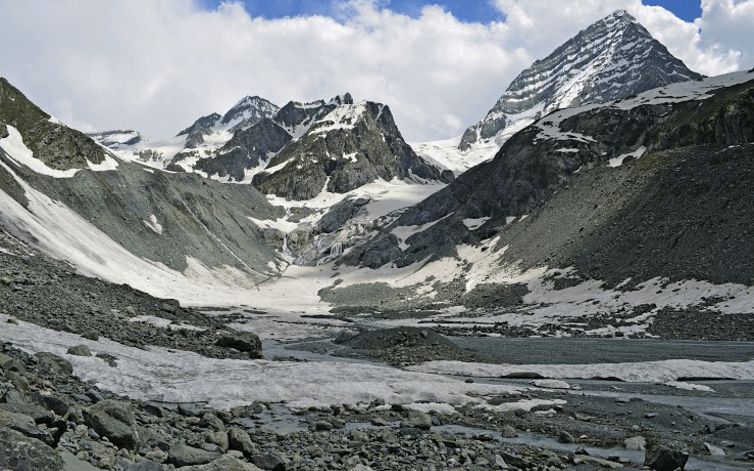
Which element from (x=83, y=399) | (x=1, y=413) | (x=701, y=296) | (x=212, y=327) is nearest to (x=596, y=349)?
(x=701, y=296)

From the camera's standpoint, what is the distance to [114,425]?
11.9m

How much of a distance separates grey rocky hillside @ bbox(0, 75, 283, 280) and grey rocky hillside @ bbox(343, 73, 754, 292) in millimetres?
42024

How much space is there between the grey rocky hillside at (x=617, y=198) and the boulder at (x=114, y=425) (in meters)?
66.5

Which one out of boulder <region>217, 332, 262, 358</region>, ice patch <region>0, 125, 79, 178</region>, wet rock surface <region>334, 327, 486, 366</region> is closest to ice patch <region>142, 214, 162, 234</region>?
ice patch <region>0, 125, 79, 178</region>

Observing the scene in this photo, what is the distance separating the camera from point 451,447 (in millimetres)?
16156

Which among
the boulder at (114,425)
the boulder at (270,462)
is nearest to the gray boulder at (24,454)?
the boulder at (114,425)

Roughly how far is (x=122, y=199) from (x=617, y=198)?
333ft

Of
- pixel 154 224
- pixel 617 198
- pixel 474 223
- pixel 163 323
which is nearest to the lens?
pixel 163 323

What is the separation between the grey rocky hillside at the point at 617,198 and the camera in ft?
255

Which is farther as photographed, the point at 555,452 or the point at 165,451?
the point at 555,452

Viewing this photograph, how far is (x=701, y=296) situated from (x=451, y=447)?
57.6 metres

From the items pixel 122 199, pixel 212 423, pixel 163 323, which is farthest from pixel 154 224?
pixel 212 423

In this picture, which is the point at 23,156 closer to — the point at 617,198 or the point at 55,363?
the point at 55,363

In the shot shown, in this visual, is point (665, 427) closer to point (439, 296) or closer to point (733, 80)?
point (439, 296)
